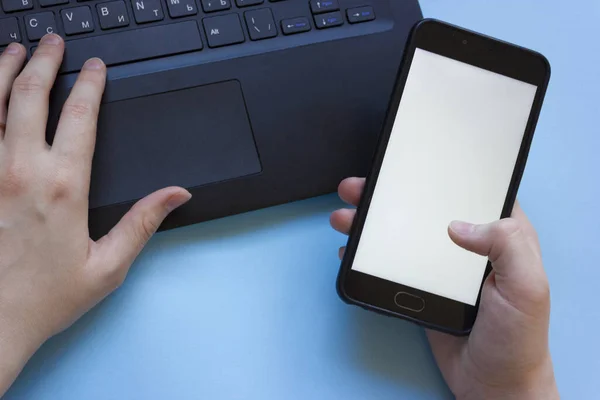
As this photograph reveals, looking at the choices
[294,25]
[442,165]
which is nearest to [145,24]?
[294,25]

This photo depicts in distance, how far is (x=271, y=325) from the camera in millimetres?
493

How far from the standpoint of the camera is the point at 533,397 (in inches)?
18.2

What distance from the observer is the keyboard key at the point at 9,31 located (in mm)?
461

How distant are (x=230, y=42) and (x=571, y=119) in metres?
0.35

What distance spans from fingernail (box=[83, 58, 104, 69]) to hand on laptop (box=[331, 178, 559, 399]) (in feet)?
0.71

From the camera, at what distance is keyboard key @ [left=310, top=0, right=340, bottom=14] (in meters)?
0.51

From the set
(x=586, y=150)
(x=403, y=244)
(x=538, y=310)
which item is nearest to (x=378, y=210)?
(x=403, y=244)

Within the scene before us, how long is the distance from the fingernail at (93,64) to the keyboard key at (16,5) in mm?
62

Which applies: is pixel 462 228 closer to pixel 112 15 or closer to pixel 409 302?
pixel 409 302

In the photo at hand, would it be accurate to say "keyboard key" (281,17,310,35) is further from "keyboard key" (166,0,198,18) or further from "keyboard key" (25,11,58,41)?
"keyboard key" (25,11,58,41)

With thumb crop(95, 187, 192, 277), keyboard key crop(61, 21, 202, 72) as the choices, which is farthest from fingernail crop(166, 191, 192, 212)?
keyboard key crop(61, 21, 202, 72)

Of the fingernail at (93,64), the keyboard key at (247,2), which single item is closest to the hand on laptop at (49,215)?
the fingernail at (93,64)

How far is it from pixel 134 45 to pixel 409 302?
11.9 inches

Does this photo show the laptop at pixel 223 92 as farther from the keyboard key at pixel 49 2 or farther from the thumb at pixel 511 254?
the thumb at pixel 511 254
